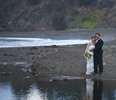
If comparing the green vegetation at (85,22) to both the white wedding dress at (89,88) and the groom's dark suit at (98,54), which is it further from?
the white wedding dress at (89,88)

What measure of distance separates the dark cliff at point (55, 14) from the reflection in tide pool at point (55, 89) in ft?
186

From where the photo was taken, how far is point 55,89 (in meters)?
10.3

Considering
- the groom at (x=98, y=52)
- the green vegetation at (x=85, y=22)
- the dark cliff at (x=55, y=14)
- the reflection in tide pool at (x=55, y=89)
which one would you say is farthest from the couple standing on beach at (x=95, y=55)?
the green vegetation at (x=85, y=22)

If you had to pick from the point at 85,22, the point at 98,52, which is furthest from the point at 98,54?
the point at 85,22

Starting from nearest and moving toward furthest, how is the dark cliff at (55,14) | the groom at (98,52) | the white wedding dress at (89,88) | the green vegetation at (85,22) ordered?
the white wedding dress at (89,88) < the groom at (98,52) < the green vegetation at (85,22) < the dark cliff at (55,14)

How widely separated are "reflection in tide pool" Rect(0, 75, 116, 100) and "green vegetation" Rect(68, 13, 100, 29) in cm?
5723

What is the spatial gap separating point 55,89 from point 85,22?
62.4 metres

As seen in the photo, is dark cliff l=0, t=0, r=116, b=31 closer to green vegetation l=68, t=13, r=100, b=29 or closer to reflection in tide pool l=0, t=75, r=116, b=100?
green vegetation l=68, t=13, r=100, b=29

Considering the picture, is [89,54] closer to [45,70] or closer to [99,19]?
[45,70]

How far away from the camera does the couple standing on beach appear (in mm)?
13016

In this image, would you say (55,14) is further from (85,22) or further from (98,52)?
(98,52)

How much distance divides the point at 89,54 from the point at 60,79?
2003mm

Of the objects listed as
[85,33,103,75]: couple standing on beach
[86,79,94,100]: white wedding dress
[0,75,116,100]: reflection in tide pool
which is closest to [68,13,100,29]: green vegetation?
[85,33,103,75]: couple standing on beach

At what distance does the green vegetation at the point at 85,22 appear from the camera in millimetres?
69400
